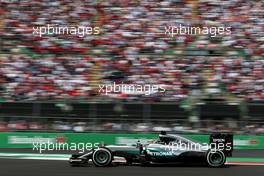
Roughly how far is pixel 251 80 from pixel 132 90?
4.19 meters

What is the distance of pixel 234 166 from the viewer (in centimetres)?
1299

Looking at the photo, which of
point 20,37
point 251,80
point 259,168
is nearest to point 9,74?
point 20,37

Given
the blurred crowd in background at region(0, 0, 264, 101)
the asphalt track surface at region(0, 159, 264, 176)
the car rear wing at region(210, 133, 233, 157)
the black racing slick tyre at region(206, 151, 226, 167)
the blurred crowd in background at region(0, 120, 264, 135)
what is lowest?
the asphalt track surface at region(0, 159, 264, 176)

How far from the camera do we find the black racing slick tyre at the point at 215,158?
1242cm

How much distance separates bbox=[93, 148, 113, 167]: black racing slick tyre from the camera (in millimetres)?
12438

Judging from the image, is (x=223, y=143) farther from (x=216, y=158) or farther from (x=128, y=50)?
(x=128, y=50)

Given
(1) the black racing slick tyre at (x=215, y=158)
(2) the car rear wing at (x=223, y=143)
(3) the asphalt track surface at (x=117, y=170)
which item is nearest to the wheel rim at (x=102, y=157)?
(3) the asphalt track surface at (x=117, y=170)

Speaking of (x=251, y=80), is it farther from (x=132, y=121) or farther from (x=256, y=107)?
(x=132, y=121)

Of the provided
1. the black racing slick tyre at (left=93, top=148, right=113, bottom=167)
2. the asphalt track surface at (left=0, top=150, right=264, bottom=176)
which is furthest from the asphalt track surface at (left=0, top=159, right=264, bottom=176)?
the black racing slick tyre at (left=93, top=148, right=113, bottom=167)

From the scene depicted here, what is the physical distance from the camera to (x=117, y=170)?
11.6 meters

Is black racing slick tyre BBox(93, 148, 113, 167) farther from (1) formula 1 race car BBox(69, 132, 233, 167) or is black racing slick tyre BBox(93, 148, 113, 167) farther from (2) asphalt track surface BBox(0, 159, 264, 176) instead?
(2) asphalt track surface BBox(0, 159, 264, 176)

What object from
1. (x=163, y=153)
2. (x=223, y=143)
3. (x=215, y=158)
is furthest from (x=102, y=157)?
(x=223, y=143)

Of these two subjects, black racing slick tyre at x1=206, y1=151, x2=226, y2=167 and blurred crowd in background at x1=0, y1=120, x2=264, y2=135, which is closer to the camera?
black racing slick tyre at x1=206, y1=151, x2=226, y2=167

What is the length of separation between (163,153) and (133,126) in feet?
15.7
